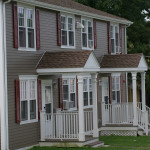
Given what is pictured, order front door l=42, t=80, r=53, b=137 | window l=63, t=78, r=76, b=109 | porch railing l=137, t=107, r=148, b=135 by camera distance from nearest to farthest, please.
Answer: front door l=42, t=80, r=53, b=137
window l=63, t=78, r=76, b=109
porch railing l=137, t=107, r=148, b=135

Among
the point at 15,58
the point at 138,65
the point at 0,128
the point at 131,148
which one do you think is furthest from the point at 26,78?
the point at 138,65

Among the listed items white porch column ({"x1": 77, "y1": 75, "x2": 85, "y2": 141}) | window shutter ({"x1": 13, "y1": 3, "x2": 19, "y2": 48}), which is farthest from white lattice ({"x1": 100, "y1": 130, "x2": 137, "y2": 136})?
window shutter ({"x1": 13, "y1": 3, "x2": 19, "y2": 48})

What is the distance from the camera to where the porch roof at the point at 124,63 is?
25.0 m

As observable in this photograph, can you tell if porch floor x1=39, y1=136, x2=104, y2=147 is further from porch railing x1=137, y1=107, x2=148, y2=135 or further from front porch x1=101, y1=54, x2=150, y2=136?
porch railing x1=137, y1=107, x2=148, y2=135

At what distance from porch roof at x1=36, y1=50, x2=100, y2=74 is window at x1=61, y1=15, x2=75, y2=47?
2196 mm

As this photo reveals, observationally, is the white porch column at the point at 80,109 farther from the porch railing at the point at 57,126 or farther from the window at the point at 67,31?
the window at the point at 67,31

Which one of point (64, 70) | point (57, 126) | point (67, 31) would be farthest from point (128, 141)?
point (67, 31)

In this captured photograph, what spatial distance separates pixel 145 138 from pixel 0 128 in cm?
834

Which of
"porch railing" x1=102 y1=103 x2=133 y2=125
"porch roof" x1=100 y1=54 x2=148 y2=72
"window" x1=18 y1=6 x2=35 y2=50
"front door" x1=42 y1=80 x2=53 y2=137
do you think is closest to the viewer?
"window" x1=18 y1=6 x2=35 y2=50

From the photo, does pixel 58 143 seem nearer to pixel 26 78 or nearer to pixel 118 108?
pixel 26 78

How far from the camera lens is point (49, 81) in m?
21.9

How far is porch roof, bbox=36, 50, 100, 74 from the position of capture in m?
19.9

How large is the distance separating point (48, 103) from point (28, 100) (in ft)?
6.17

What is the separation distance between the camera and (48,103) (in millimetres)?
21672
